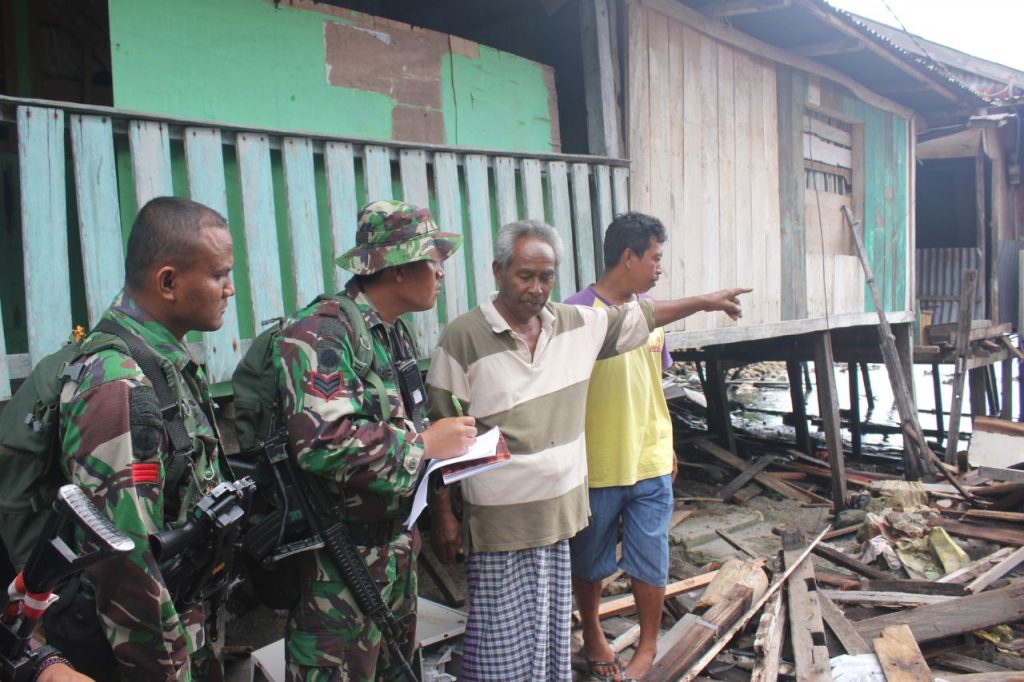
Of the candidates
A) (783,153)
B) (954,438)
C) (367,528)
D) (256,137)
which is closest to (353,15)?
(256,137)

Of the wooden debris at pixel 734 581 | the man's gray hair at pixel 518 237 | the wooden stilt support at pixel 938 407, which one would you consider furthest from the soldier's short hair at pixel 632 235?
the wooden stilt support at pixel 938 407

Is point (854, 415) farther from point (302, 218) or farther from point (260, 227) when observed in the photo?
point (260, 227)

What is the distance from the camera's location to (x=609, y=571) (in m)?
3.19

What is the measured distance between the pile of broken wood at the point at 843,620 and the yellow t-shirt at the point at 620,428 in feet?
3.34

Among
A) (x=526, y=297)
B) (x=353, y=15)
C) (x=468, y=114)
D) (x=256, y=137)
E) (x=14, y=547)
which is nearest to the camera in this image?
(x=14, y=547)

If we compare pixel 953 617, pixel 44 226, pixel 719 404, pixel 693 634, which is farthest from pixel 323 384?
pixel 719 404

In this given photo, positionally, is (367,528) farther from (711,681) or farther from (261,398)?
(711,681)

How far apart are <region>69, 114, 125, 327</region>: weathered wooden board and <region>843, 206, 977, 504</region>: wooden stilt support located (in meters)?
7.62

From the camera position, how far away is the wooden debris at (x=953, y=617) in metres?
4.18

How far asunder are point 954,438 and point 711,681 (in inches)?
300

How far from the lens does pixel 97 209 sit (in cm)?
267

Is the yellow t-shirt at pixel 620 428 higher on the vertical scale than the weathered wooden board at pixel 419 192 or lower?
lower

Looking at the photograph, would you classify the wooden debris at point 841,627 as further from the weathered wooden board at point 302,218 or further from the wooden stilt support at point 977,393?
the wooden stilt support at point 977,393

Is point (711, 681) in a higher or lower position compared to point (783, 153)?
lower
